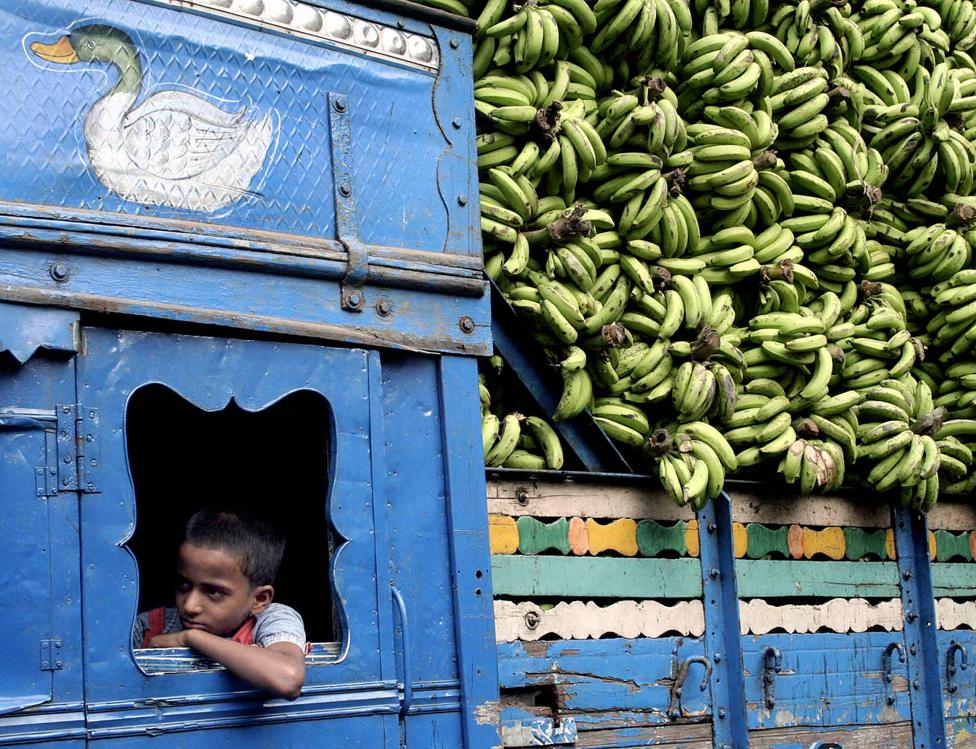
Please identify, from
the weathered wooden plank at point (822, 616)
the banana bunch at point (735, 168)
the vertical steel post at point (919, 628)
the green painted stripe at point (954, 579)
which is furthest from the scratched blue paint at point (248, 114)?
the green painted stripe at point (954, 579)

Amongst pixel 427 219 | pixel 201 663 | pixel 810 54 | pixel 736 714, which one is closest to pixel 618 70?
pixel 810 54

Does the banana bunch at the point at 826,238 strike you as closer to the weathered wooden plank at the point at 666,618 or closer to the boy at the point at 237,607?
the weathered wooden plank at the point at 666,618

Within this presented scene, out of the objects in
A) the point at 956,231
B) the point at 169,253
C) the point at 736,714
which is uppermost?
the point at 956,231

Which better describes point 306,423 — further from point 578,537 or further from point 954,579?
point 954,579

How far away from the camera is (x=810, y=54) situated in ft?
17.4

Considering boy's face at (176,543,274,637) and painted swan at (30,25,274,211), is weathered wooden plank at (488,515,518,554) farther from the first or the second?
painted swan at (30,25,274,211)

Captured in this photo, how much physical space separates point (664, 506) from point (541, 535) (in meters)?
0.55

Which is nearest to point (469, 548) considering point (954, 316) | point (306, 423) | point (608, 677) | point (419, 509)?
point (419, 509)

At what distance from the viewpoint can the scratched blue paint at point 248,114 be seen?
2.97 meters

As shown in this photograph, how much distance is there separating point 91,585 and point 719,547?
244cm

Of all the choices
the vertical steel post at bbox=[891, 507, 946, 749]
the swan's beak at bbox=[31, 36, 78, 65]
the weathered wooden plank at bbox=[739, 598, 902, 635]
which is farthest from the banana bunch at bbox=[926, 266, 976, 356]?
the swan's beak at bbox=[31, 36, 78, 65]

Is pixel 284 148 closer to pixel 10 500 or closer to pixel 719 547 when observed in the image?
pixel 10 500

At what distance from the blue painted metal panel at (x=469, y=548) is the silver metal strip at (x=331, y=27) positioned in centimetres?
86

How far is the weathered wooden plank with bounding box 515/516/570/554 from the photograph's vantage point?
414cm
